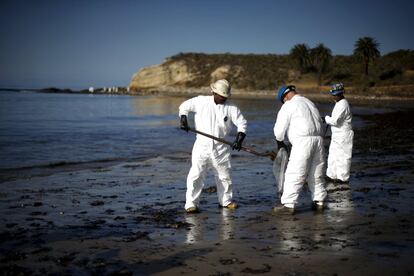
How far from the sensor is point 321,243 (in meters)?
4.97

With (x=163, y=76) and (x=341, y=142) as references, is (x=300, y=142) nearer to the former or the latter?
(x=341, y=142)

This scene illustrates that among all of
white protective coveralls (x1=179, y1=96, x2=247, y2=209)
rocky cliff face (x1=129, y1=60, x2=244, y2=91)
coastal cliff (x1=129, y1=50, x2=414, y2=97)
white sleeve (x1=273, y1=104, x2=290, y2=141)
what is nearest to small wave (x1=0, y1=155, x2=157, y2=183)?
white protective coveralls (x1=179, y1=96, x2=247, y2=209)

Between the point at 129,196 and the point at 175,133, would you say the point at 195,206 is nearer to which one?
the point at 129,196

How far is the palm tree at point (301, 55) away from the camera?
82.6m

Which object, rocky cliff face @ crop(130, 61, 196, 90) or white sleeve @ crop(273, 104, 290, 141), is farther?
rocky cliff face @ crop(130, 61, 196, 90)

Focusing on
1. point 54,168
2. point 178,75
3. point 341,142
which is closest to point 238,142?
point 341,142

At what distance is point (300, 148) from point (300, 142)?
0.28 feet

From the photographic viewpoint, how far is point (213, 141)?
267 inches

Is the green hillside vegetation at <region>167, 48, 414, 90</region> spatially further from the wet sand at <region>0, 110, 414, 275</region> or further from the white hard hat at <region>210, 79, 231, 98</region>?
the white hard hat at <region>210, 79, 231, 98</region>

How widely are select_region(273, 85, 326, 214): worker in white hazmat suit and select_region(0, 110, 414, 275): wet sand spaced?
278 mm

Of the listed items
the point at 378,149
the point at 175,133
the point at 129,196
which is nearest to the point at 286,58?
the point at 175,133

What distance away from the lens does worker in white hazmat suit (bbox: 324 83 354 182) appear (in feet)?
29.2

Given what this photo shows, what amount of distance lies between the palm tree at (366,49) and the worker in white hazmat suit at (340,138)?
6382 centimetres

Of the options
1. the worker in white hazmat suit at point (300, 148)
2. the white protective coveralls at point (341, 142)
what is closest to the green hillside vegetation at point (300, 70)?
the white protective coveralls at point (341, 142)
